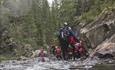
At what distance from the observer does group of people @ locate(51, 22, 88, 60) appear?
802 inches

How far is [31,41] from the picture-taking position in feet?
169

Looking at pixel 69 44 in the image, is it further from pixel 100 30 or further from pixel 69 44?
pixel 100 30

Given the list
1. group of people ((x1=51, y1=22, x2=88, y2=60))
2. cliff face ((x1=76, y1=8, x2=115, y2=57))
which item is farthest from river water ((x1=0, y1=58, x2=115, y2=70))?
cliff face ((x1=76, y1=8, x2=115, y2=57))

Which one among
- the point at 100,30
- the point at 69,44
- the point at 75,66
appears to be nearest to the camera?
the point at 75,66

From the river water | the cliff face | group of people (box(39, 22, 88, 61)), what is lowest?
the river water

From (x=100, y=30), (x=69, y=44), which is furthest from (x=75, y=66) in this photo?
(x=100, y=30)

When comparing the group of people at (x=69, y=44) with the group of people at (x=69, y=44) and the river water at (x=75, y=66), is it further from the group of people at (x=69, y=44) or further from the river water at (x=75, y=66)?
the river water at (x=75, y=66)

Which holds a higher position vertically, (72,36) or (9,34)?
(9,34)

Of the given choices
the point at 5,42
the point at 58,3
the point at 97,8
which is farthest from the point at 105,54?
the point at 58,3

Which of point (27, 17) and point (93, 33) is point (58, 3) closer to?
point (27, 17)

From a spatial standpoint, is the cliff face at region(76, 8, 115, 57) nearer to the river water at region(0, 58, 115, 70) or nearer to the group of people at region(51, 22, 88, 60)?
the group of people at region(51, 22, 88, 60)

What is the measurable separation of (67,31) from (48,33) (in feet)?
125

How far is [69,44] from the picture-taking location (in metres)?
20.6

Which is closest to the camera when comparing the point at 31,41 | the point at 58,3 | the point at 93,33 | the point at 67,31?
the point at 67,31
